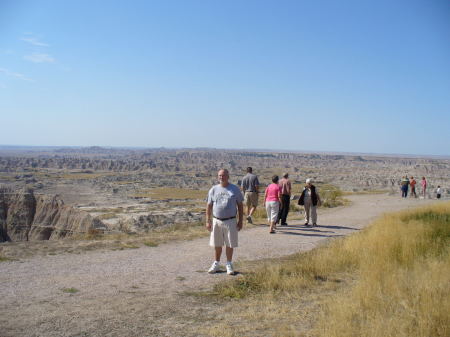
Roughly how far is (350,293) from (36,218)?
79.4 feet

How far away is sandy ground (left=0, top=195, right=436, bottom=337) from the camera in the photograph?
511 cm

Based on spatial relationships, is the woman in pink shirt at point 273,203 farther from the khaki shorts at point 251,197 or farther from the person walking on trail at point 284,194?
the khaki shorts at point 251,197

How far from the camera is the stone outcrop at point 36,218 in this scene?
23953 mm

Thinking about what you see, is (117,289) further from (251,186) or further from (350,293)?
(251,186)

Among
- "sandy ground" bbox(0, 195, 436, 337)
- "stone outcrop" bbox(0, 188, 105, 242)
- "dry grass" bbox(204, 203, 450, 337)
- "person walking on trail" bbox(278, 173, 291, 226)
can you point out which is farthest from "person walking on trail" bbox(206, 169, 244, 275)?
"stone outcrop" bbox(0, 188, 105, 242)

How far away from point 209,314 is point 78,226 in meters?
19.8

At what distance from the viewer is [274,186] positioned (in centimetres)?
1246

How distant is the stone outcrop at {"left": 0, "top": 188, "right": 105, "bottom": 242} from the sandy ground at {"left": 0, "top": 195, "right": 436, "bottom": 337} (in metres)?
14.4

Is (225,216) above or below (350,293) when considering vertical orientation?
above

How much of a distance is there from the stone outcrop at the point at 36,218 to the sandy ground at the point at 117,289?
47.4 feet

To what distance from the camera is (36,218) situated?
1022 inches

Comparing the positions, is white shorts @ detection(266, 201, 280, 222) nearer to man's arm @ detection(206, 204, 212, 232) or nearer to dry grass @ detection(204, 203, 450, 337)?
dry grass @ detection(204, 203, 450, 337)

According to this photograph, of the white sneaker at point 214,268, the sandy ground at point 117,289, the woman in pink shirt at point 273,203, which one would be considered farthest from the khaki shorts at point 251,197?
the white sneaker at point 214,268

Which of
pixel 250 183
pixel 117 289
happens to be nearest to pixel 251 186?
pixel 250 183
